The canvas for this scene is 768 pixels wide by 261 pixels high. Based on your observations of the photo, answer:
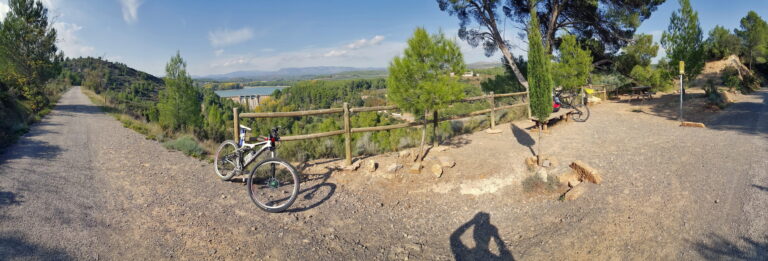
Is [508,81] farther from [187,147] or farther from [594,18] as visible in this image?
[187,147]

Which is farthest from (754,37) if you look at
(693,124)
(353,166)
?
(353,166)

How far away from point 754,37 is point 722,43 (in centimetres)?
293

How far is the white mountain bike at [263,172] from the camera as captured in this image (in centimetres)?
484

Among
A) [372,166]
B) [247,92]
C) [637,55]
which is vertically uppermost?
[247,92]

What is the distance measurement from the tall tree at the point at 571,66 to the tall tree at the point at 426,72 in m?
8.75

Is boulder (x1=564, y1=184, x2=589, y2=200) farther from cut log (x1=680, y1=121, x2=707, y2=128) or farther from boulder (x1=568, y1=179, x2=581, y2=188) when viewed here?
cut log (x1=680, y1=121, x2=707, y2=128)

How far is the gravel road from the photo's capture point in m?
3.75

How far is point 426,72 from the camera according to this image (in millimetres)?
6656

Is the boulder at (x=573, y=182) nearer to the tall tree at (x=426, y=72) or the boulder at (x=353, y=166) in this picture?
the tall tree at (x=426, y=72)

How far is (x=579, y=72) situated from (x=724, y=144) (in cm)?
681

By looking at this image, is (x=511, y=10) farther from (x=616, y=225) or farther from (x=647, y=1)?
(x=616, y=225)

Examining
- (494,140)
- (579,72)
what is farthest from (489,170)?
(579,72)

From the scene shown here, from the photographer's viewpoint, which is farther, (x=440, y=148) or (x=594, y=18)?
(x=594, y=18)

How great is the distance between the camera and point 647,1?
1470cm
